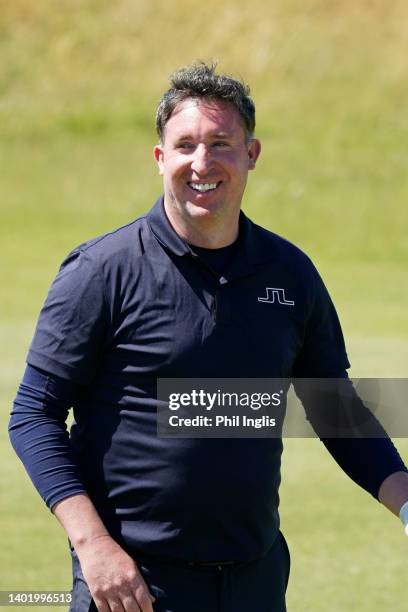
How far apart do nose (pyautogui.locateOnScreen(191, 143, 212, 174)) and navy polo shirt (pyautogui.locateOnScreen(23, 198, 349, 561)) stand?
174mm

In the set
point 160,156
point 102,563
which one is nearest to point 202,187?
point 160,156

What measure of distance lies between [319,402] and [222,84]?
3.05 ft

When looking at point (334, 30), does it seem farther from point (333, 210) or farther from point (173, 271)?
point (173, 271)

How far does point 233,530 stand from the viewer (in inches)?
134

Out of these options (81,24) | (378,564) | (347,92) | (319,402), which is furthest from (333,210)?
(319,402)

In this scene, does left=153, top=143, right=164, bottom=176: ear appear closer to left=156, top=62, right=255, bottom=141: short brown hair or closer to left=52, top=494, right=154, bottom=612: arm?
left=156, top=62, right=255, bottom=141: short brown hair

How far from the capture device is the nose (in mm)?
3461

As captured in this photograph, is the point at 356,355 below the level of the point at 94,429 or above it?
above

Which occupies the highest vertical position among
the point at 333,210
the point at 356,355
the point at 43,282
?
the point at 333,210

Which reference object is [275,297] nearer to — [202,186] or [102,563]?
[202,186]

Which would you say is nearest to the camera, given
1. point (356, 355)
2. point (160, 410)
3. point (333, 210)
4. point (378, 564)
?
point (160, 410)

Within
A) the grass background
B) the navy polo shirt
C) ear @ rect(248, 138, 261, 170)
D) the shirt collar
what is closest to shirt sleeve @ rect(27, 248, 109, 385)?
the navy polo shirt

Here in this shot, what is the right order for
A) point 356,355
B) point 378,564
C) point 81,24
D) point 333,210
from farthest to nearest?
point 81,24
point 333,210
point 356,355
point 378,564

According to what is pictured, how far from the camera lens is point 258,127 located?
2525cm
